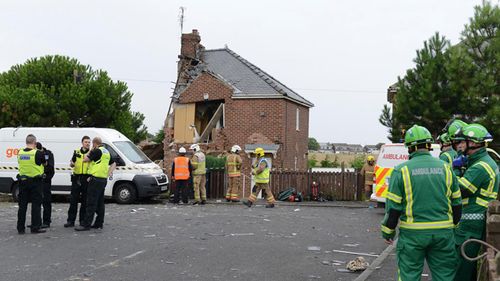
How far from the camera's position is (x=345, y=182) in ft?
66.6

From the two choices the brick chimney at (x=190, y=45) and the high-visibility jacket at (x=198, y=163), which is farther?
the brick chimney at (x=190, y=45)

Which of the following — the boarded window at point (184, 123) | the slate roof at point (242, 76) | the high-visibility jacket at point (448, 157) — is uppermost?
the slate roof at point (242, 76)

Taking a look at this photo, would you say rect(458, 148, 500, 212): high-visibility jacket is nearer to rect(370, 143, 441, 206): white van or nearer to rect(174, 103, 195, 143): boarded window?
rect(370, 143, 441, 206): white van

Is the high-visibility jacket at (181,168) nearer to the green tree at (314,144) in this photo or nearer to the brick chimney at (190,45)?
the brick chimney at (190,45)

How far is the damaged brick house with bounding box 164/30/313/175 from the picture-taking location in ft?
89.6

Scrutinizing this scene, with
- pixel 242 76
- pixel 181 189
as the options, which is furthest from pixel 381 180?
pixel 242 76

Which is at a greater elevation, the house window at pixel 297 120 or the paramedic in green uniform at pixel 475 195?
the house window at pixel 297 120

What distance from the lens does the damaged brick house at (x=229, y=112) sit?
1075 inches

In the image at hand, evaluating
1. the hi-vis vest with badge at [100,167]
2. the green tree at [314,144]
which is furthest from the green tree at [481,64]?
the green tree at [314,144]

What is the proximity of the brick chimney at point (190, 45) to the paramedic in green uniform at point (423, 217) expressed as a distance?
2607cm

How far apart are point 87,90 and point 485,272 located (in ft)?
102

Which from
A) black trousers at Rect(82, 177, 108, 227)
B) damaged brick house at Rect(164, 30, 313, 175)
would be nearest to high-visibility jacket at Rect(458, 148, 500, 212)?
black trousers at Rect(82, 177, 108, 227)

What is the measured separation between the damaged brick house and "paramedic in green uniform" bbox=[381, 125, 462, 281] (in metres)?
21.7

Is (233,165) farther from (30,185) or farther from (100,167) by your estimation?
(30,185)
